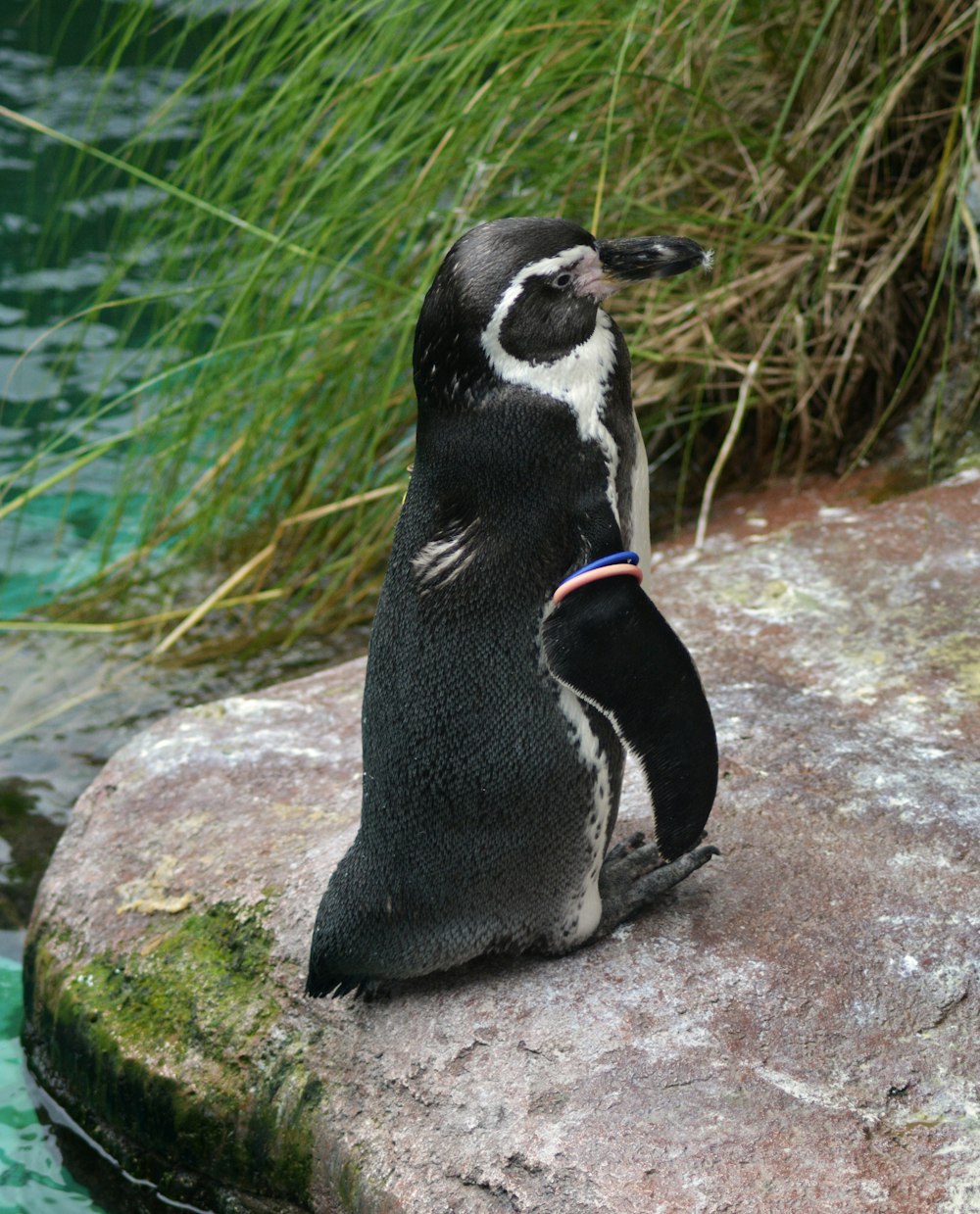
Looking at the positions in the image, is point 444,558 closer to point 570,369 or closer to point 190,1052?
point 570,369

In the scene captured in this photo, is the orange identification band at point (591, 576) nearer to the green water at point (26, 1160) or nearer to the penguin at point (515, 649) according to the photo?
the penguin at point (515, 649)

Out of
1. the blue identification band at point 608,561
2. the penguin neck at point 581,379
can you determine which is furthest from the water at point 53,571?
the penguin neck at point 581,379

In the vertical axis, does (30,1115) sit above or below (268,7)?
below

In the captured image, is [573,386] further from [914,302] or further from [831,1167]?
[914,302]

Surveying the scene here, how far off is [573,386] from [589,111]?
1.65 m

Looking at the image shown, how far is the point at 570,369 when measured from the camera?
1.59 m

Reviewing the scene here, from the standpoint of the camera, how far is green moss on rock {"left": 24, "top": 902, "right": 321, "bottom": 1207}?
5.84ft

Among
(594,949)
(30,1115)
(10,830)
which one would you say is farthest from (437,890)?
(10,830)

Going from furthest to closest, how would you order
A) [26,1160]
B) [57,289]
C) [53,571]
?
[57,289] → [53,571] → [26,1160]

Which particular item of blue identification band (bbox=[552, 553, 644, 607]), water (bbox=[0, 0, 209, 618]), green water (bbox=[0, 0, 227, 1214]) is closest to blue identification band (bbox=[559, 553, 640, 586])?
blue identification band (bbox=[552, 553, 644, 607])

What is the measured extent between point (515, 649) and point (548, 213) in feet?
5.39

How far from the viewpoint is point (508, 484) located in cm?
157

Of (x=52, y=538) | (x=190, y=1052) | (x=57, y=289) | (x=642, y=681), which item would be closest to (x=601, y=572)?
(x=642, y=681)

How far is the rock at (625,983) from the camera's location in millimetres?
1466
